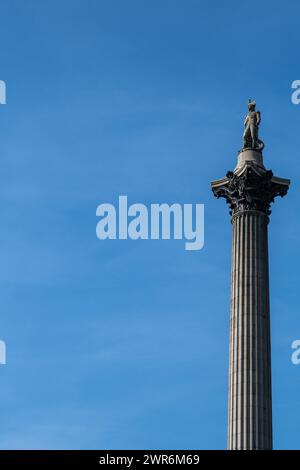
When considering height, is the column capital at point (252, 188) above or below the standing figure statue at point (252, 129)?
below

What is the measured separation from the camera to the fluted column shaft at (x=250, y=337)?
236 feet

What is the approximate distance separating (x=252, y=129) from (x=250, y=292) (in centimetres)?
981

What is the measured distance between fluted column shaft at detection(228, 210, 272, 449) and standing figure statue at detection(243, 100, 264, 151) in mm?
4100

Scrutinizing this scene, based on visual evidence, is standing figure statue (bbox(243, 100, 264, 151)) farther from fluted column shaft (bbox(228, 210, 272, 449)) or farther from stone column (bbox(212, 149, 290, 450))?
fluted column shaft (bbox(228, 210, 272, 449))

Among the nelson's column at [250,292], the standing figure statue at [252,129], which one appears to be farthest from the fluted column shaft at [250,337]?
the standing figure statue at [252,129]

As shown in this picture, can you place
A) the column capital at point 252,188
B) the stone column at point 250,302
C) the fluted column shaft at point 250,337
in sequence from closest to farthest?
the fluted column shaft at point 250,337
the stone column at point 250,302
the column capital at point 252,188

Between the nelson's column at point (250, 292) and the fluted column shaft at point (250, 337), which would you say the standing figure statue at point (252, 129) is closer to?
the nelson's column at point (250, 292)

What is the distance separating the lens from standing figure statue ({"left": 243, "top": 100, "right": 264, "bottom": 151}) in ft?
262

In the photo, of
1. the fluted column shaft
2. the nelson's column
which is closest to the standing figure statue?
the nelson's column

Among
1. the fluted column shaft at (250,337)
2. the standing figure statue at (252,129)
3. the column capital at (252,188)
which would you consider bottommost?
the fluted column shaft at (250,337)

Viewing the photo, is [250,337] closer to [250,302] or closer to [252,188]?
[250,302]

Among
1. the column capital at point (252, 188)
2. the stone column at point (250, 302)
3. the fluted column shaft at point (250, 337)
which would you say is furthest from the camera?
the column capital at point (252, 188)
